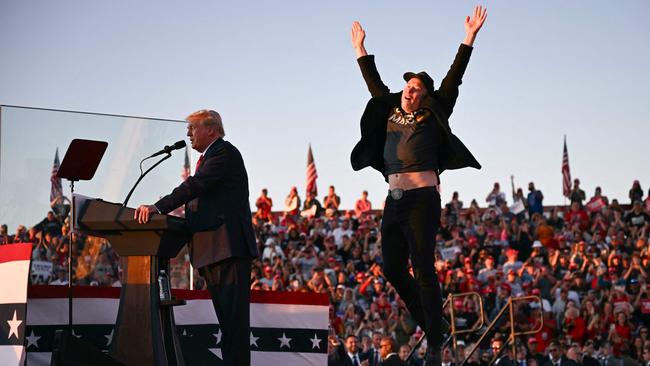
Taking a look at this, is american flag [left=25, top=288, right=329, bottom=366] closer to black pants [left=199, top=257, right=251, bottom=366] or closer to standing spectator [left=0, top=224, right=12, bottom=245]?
standing spectator [left=0, top=224, right=12, bottom=245]

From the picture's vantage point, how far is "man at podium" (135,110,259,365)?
7230mm

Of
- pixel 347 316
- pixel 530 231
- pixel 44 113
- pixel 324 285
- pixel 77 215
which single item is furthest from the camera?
pixel 530 231

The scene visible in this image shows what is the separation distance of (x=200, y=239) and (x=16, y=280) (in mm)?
1554

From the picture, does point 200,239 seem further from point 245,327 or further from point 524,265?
point 524,265

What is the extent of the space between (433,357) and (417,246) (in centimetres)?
75

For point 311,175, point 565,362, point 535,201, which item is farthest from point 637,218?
Answer: point 311,175

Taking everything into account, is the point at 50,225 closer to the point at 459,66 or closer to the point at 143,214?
the point at 143,214

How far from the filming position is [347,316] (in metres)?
17.0

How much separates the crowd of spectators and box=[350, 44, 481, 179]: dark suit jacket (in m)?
2.81

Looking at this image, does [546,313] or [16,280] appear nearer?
[16,280]

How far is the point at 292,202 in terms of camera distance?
26312 millimetres

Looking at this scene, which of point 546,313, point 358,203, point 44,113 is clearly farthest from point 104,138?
point 358,203

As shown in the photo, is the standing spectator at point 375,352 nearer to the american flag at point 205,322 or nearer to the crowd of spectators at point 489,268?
the crowd of spectators at point 489,268

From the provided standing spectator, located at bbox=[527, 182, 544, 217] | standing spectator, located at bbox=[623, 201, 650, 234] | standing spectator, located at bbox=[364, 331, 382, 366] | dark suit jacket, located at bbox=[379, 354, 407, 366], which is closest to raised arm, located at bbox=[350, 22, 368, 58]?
dark suit jacket, located at bbox=[379, 354, 407, 366]
